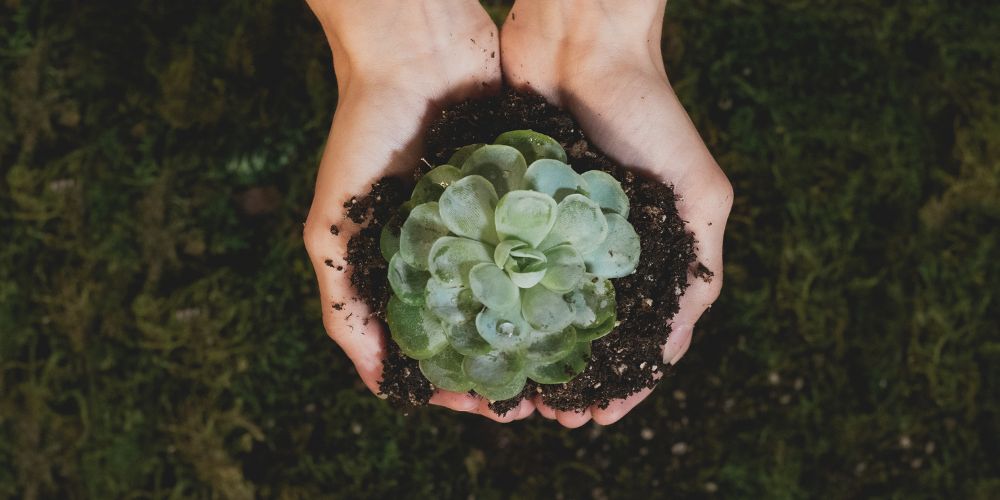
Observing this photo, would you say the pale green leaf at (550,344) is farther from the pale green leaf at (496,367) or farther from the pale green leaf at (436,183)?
the pale green leaf at (436,183)

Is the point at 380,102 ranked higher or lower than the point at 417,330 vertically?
higher

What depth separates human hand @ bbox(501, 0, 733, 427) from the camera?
142 centimetres

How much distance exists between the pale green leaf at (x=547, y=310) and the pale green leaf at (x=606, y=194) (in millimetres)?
184

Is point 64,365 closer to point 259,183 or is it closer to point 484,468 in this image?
point 259,183

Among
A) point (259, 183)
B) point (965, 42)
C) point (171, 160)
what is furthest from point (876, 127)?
point (171, 160)

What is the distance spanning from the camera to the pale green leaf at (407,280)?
1189 mm

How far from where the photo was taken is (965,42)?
7.15 ft

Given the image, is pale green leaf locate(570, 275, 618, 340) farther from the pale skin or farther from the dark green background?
the dark green background

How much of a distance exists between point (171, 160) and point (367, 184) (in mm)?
1060

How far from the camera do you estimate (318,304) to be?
83.0 inches

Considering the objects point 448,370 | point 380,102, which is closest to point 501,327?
point 448,370

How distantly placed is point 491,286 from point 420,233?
6.0 inches

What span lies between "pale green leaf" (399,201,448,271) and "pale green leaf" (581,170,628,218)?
10.1 inches

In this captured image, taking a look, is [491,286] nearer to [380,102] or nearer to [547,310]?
[547,310]
